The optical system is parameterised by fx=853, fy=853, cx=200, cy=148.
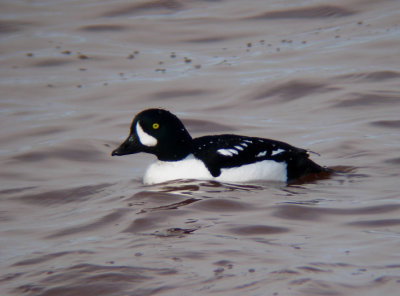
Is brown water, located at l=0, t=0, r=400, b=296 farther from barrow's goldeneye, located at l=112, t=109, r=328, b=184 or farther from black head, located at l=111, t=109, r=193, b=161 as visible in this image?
black head, located at l=111, t=109, r=193, b=161

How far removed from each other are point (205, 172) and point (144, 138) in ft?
2.23

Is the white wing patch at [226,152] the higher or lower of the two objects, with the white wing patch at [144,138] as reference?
lower

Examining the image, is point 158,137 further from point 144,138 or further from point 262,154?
point 262,154

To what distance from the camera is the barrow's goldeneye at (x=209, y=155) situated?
7496 mm

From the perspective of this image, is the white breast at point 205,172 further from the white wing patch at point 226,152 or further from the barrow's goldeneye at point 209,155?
the white wing patch at point 226,152

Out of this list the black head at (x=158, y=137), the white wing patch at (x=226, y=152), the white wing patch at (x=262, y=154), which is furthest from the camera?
the black head at (x=158, y=137)

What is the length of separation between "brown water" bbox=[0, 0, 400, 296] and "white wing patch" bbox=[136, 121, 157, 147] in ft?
1.35

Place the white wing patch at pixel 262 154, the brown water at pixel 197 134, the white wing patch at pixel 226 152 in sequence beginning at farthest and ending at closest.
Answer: the white wing patch at pixel 262 154
the white wing patch at pixel 226 152
the brown water at pixel 197 134

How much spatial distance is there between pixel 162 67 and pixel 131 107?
1644mm

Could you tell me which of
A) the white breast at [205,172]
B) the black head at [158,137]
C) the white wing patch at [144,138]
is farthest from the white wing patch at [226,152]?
the white wing patch at [144,138]

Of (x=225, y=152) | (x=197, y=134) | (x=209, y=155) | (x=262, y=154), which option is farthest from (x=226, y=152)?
(x=197, y=134)

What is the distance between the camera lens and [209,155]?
7.50 metres

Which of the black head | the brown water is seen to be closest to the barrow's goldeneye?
the black head

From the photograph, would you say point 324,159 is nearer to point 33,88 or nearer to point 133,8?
point 33,88
